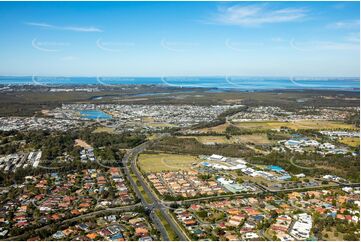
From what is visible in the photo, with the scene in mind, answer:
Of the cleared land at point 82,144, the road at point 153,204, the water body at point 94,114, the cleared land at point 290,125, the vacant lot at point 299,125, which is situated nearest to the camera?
the road at point 153,204

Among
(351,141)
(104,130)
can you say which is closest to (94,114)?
(104,130)

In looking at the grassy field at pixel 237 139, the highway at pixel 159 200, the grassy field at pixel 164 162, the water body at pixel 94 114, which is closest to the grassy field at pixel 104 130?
the water body at pixel 94 114

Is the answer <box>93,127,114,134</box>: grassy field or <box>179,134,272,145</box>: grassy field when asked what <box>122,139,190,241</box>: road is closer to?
<box>179,134,272,145</box>: grassy field

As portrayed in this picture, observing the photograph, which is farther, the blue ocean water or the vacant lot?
the blue ocean water

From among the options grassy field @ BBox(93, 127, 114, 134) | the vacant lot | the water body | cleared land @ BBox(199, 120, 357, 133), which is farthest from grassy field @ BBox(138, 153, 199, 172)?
the water body

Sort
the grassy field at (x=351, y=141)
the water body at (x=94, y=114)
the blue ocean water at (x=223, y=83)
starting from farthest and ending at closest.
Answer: the blue ocean water at (x=223, y=83), the water body at (x=94, y=114), the grassy field at (x=351, y=141)

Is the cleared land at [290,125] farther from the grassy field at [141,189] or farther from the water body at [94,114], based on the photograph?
the grassy field at [141,189]
